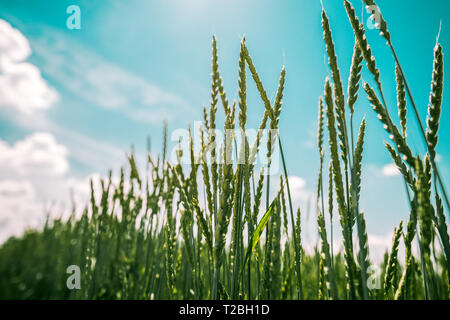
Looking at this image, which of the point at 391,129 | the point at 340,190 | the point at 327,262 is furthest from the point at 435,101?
the point at 327,262

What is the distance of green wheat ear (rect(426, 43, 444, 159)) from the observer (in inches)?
26.1

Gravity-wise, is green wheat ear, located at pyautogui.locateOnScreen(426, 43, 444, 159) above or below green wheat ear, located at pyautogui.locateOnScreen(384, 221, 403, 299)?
above

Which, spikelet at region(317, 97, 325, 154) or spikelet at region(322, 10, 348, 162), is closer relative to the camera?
spikelet at region(322, 10, 348, 162)

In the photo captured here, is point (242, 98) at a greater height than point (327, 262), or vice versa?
point (242, 98)

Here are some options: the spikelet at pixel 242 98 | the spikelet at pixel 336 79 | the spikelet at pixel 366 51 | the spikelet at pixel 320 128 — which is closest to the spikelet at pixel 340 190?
the spikelet at pixel 336 79

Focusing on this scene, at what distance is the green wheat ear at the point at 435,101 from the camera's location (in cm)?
66

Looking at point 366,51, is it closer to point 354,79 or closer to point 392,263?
point 354,79

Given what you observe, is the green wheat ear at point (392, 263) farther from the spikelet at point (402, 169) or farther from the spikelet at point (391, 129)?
the spikelet at point (391, 129)

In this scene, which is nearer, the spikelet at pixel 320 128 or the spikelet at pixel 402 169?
Answer: the spikelet at pixel 402 169

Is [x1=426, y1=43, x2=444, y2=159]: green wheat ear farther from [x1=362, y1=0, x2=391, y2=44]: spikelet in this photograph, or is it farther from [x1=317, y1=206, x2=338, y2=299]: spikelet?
[x1=317, y1=206, x2=338, y2=299]: spikelet

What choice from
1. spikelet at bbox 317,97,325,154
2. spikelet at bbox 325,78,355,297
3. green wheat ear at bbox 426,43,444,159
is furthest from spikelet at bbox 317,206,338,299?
spikelet at bbox 317,97,325,154

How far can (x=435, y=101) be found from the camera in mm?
685

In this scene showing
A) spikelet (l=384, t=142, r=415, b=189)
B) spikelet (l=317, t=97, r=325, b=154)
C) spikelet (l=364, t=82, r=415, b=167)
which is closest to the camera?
spikelet (l=364, t=82, r=415, b=167)

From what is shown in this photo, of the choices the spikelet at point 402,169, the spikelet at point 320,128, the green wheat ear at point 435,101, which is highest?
the spikelet at point 320,128
